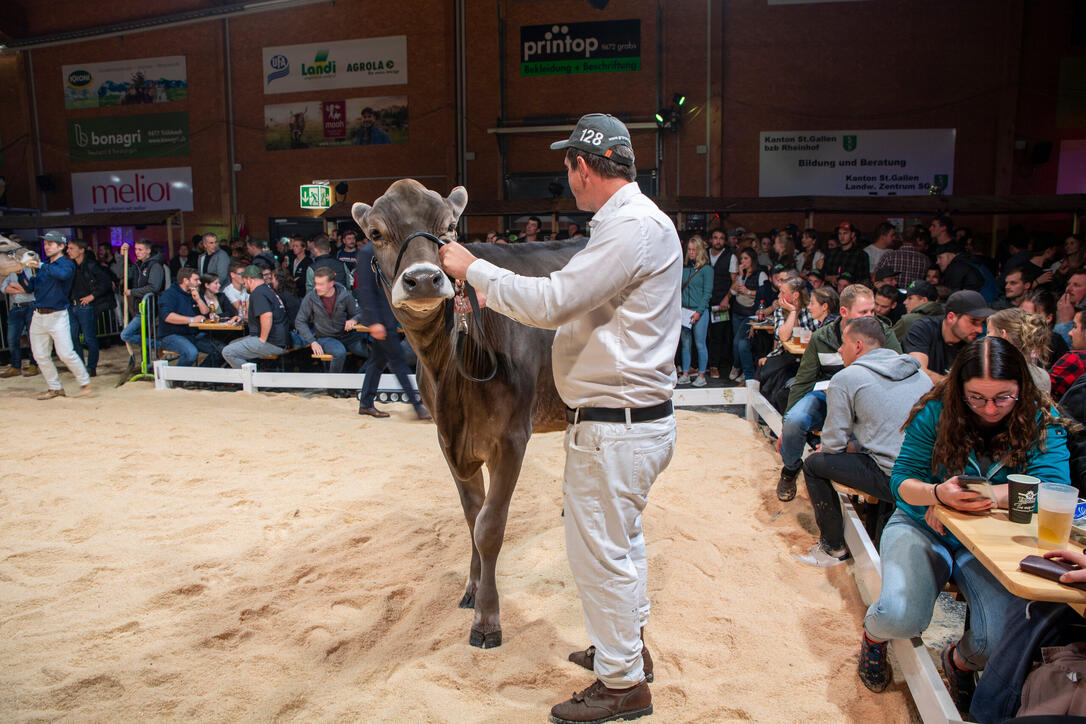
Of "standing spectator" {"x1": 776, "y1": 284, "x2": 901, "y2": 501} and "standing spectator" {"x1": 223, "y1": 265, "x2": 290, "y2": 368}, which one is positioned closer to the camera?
"standing spectator" {"x1": 776, "y1": 284, "x2": 901, "y2": 501}

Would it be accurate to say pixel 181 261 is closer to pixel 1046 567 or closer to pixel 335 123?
pixel 335 123

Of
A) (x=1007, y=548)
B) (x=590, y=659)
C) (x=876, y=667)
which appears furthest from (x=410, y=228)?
(x=876, y=667)

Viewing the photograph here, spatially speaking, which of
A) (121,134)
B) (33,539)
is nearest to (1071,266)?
(33,539)

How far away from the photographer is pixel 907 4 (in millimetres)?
14945

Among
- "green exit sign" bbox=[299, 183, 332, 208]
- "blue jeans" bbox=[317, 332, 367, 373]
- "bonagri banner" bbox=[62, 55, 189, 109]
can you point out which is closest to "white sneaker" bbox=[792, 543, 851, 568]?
"blue jeans" bbox=[317, 332, 367, 373]

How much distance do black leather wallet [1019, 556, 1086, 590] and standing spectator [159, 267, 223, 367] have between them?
9.95 metres

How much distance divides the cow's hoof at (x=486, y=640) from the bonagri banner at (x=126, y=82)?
65.7 ft

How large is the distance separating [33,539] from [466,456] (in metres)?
3.23

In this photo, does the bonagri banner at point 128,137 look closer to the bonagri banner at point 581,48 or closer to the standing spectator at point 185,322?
the bonagri banner at point 581,48

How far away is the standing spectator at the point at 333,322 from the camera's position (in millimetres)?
9422

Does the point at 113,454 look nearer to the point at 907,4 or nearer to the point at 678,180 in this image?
the point at 678,180

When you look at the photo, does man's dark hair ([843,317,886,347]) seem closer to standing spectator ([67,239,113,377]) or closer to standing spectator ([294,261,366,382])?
standing spectator ([294,261,366,382])

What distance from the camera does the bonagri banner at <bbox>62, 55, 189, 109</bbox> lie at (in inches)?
761

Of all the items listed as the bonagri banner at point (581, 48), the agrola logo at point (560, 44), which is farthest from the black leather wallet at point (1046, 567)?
the agrola logo at point (560, 44)
